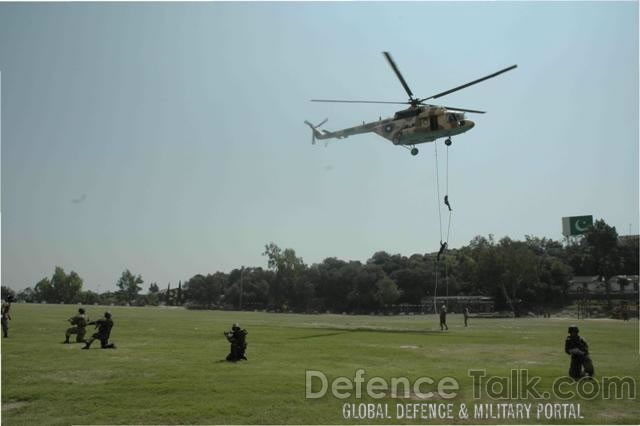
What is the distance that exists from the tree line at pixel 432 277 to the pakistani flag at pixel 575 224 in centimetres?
1034

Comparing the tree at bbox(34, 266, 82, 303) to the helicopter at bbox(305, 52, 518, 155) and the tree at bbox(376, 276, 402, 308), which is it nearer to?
the tree at bbox(376, 276, 402, 308)

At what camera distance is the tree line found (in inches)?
4259

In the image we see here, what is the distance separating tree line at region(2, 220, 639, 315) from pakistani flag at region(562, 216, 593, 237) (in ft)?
33.9

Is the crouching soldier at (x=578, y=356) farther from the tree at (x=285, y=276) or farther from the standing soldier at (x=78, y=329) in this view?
the tree at (x=285, y=276)

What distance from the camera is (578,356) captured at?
660 inches

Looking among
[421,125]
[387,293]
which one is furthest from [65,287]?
[421,125]

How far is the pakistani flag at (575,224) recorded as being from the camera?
9531 cm

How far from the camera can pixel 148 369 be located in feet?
58.0

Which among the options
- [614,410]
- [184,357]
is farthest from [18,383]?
[614,410]

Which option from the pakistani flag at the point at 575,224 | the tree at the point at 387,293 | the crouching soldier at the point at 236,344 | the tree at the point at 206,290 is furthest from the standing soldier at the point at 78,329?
the tree at the point at 206,290

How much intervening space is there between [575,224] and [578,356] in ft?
290

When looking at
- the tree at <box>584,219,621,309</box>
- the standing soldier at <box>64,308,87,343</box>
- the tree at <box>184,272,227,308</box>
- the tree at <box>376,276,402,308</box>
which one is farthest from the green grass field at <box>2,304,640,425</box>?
the tree at <box>184,272,227,308</box>

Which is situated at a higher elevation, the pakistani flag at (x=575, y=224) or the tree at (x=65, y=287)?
the pakistani flag at (x=575, y=224)

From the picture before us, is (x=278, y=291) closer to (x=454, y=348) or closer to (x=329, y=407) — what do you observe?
(x=454, y=348)
